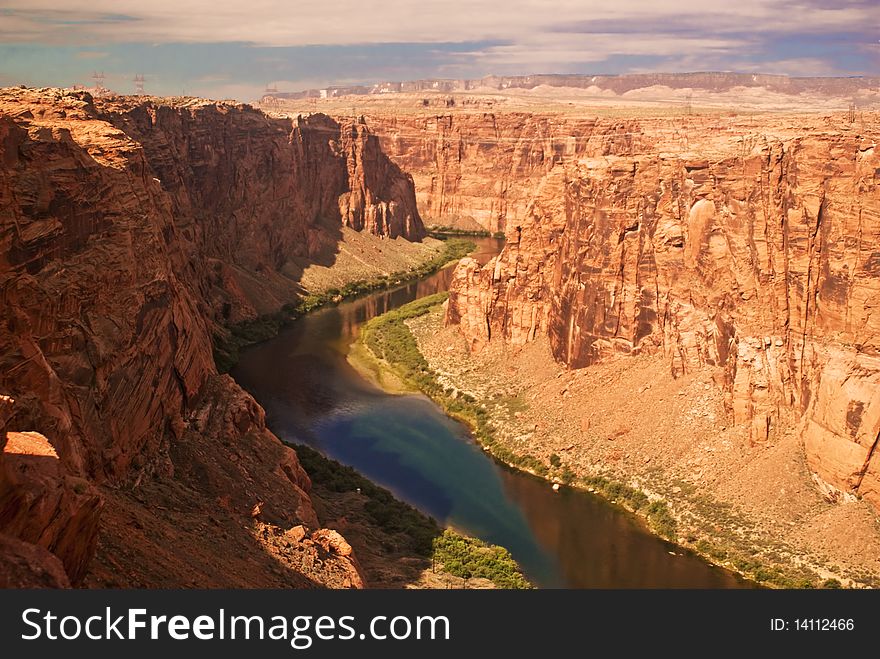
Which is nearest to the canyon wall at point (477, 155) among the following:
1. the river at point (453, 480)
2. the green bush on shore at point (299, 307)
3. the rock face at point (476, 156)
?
the rock face at point (476, 156)

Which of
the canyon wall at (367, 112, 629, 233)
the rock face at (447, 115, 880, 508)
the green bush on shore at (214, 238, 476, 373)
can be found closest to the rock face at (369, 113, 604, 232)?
the canyon wall at (367, 112, 629, 233)

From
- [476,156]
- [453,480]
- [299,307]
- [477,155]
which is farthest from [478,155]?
[453,480]

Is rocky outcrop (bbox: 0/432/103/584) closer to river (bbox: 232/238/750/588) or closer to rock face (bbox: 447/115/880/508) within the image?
river (bbox: 232/238/750/588)

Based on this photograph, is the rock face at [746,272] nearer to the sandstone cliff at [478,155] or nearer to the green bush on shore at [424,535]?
the green bush on shore at [424,535]

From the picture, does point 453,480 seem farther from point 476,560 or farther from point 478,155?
point 478,155

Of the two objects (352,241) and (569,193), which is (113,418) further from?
(352,241)

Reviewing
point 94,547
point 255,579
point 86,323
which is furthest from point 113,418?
point 94,547
